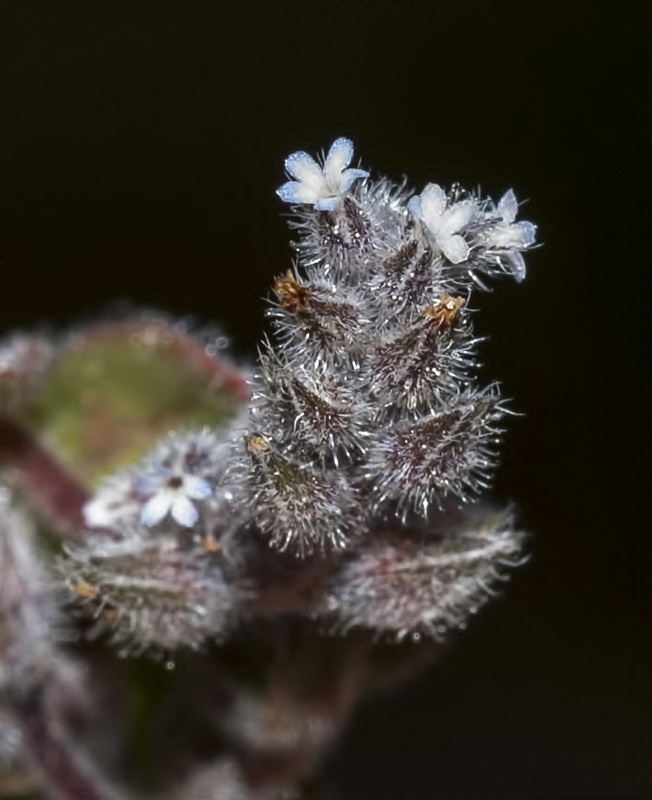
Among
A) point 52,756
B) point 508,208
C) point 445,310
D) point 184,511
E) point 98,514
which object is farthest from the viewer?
point 52,756

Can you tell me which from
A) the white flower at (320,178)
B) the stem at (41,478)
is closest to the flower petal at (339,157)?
the white flower at (320,178)

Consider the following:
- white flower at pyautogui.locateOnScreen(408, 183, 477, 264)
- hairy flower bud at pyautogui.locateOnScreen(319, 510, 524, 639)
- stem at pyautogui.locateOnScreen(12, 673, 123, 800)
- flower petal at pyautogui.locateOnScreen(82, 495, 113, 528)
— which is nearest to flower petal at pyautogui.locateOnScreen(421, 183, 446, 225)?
white flower at pyautogui.locateOnScreen(408, 183, 477, 264)

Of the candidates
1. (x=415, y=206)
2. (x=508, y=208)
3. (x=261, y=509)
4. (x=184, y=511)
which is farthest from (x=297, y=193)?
(x=184, y=511)

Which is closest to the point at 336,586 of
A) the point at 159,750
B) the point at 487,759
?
the point at 159,750

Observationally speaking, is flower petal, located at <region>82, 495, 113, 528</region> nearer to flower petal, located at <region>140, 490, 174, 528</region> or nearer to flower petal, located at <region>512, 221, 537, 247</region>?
flower petal, located at <region>140, 490, 174, 528</region>

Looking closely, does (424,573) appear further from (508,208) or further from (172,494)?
(508,208)

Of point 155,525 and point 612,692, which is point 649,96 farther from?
point 155,525
